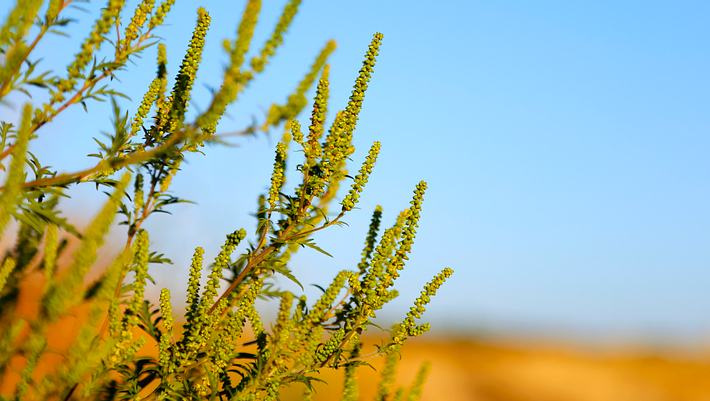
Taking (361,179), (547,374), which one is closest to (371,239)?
(361,179)

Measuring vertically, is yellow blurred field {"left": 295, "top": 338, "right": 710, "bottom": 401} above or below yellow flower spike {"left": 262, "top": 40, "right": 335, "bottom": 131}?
above

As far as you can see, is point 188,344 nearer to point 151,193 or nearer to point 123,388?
point 123,388

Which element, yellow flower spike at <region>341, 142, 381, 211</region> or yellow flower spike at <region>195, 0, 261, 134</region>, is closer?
yellow flower spike at <region>195, 0, 261, 134</region>

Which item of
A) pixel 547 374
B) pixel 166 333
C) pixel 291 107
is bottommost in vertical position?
pixel 166 333

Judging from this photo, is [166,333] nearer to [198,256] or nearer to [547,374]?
[198,256]

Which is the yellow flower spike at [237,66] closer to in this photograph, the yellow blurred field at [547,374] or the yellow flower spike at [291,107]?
the yellow flower spike at [291,107]

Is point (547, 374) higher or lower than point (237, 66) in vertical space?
higher

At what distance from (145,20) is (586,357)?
41.0ft

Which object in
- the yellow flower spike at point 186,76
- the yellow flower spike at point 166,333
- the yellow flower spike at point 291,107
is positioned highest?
the yellow flower spike at point 186,76

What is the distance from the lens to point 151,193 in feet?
12.1

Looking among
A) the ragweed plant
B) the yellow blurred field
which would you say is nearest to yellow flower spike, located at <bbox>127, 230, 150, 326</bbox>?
the ragweed plant

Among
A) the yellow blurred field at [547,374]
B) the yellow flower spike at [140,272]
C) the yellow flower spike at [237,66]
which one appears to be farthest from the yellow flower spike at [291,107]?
the yellow blurred field at [547,374]

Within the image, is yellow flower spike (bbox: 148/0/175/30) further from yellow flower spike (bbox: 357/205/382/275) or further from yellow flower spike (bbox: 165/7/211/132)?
yellow flower spike (bbox: 357/205/382/275)

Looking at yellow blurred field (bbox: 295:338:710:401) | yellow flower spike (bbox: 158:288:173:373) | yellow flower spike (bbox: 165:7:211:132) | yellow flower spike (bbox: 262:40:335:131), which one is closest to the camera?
yellow flower spike (bbox: 262:40:335:131)
